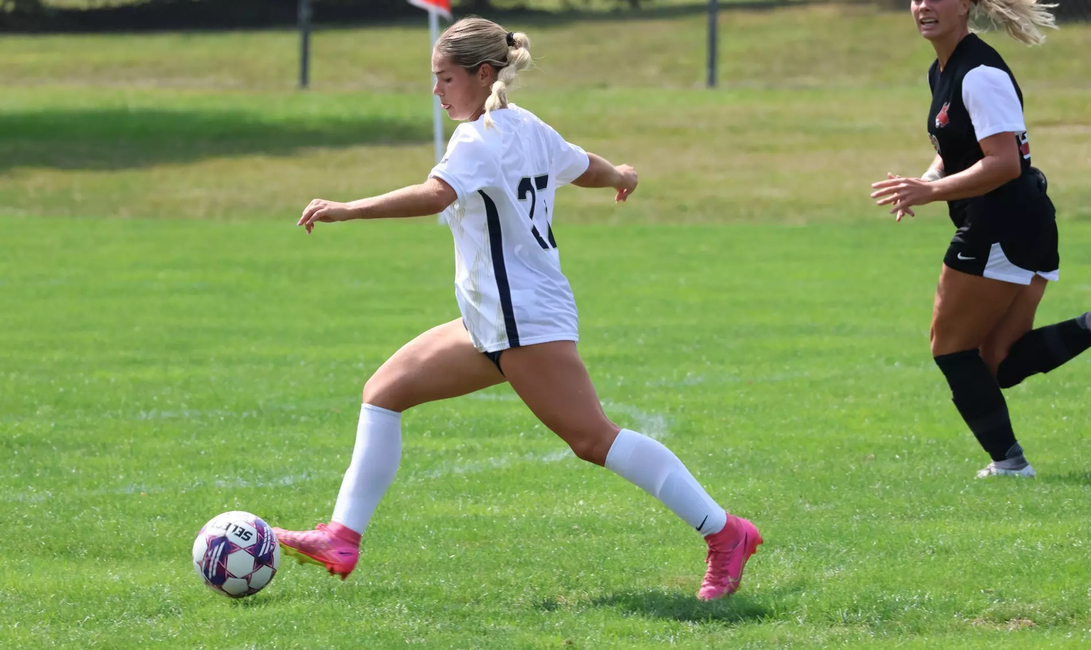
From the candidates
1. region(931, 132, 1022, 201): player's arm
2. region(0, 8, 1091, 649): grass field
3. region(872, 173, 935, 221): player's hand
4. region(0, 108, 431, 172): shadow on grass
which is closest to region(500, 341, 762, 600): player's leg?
region(0, 8, 1091, 649): grass field

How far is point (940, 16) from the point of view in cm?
594

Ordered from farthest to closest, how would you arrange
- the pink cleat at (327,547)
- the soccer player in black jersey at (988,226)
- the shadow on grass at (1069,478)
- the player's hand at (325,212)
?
1. the shadow on grass at (1069,478)
2. the soccer player in black jersey at (988,226)
3. the pink cleat at (327,547)
4. the player's hand at (325,212)

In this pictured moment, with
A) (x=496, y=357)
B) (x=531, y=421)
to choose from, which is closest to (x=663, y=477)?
(x=496, y=357)

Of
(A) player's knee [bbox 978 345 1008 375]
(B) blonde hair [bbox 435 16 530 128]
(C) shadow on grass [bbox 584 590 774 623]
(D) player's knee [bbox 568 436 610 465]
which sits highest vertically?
(B) blonde hair [bbox 435 16 530 128]

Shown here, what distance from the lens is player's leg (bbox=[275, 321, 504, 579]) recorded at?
4965 millimetres

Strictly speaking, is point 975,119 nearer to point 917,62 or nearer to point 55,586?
point 55,586

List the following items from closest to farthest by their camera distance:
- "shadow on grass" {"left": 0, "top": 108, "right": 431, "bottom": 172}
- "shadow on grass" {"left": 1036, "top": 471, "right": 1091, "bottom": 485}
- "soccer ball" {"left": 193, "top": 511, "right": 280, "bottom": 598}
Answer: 1. "soccer ball" {"left": 193, "top": 511, "right": 280, "bottom": 598}
2. "shadow on grass" {"left": 1036, "top": 471, "right": 1091, "bottom": 485}
3. "shadow on grass" {"left": 0, "top": 108, "right": 431, "bottom": 172}

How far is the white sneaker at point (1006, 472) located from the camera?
6438 millimetres

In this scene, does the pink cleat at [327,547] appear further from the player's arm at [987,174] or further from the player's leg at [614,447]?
the player's arm at [987,174]

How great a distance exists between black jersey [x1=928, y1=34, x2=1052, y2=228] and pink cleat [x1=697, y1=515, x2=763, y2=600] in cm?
192

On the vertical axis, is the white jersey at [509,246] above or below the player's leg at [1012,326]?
above

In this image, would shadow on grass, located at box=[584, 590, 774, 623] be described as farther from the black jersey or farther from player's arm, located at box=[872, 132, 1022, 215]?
the black jersey

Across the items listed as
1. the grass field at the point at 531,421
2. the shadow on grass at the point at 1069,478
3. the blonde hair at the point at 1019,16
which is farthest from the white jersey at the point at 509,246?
the shadow on grass at the point at 1069,478

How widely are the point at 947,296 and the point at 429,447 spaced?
106 inches
